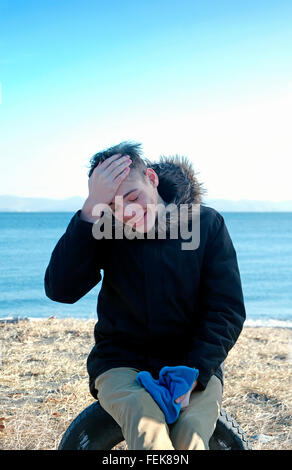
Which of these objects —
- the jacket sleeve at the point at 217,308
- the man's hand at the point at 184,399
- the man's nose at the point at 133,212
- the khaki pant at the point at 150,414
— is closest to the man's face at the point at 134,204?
the man's nose at the point at 133,212

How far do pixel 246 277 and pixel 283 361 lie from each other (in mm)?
21291

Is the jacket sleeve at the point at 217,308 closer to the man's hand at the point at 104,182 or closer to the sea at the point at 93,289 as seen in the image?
the man's hand at the point at 104,182

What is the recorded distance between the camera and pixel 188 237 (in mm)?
2896

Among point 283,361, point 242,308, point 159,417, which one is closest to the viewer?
point 159,417

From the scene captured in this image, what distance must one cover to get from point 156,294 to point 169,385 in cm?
51

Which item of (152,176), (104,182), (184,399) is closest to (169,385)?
(184,399)

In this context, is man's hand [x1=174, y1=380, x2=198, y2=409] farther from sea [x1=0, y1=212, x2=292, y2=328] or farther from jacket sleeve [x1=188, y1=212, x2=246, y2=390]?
sea [x1=0, y1=212, x2=292, y2=328]

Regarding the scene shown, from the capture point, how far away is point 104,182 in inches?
109

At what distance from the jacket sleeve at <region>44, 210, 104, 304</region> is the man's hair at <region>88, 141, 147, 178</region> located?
0.40m

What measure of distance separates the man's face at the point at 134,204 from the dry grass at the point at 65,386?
1824 millimetres

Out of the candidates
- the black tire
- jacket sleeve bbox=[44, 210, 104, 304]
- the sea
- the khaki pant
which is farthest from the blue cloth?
the sea

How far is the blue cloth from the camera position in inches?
94.7
